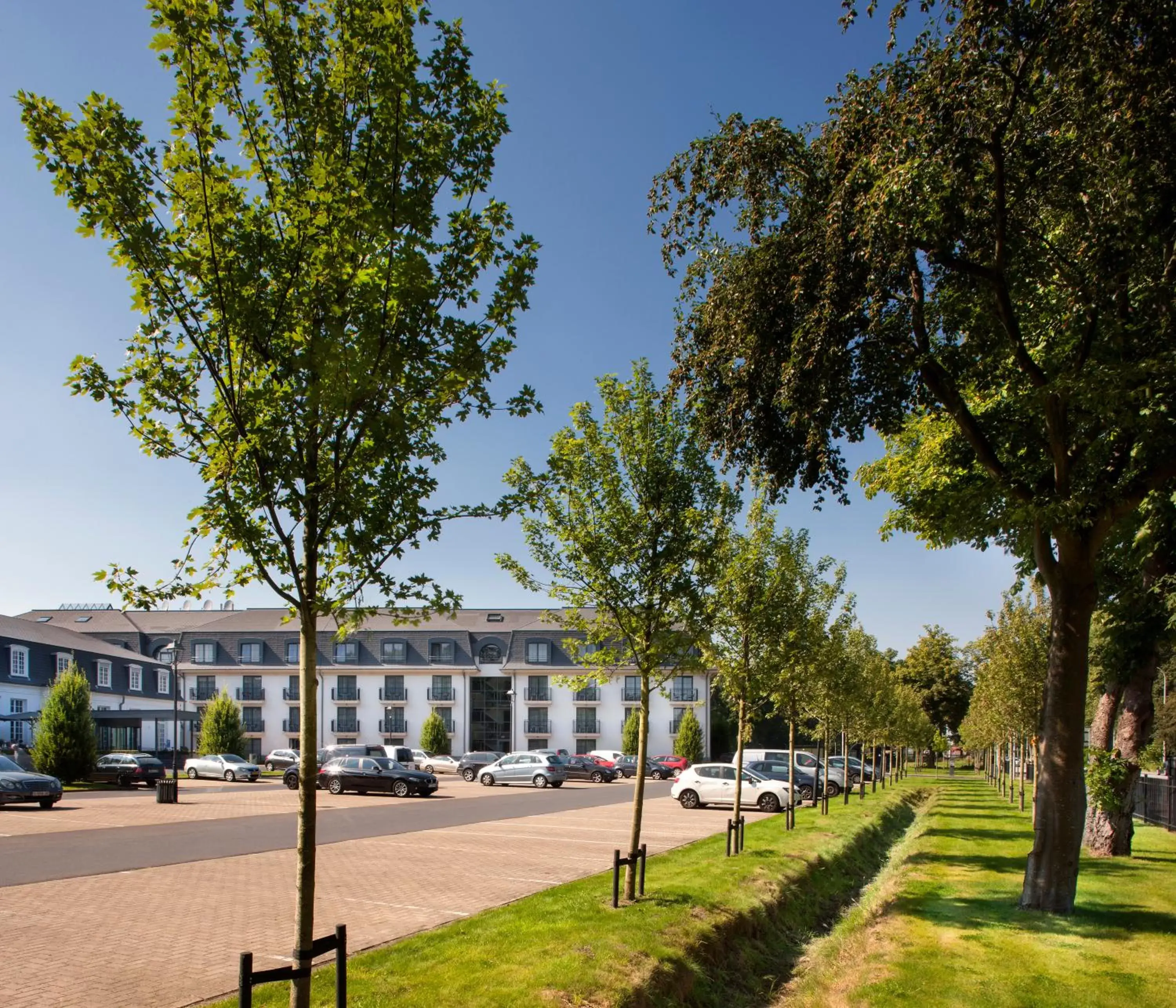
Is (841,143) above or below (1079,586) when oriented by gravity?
above

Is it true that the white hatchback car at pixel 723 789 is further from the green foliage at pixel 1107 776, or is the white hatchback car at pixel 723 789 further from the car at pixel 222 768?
the car at pixel 222 768

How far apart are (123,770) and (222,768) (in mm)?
7354

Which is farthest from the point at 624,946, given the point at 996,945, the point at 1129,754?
the point at 1129,754

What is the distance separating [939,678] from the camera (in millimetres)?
82875

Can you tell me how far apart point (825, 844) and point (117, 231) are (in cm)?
1742

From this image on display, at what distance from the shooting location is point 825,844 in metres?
18.9

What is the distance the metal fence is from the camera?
23.8 meters

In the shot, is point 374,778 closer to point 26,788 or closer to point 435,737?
point 26,788

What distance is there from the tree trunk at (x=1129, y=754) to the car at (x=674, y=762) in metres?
37.9

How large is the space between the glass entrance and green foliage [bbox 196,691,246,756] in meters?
22.5

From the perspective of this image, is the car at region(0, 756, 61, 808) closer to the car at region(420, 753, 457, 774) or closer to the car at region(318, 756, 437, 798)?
the car at region(318, 756, 437, 798)

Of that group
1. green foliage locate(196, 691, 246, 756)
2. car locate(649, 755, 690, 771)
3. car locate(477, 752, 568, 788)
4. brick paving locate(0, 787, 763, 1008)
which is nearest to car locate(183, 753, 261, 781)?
green foliage locate(196, 691, 246, 756)

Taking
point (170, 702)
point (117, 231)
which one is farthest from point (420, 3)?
point (170, 702)

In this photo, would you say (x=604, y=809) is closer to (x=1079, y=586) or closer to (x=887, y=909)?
(x=887, y=909)
